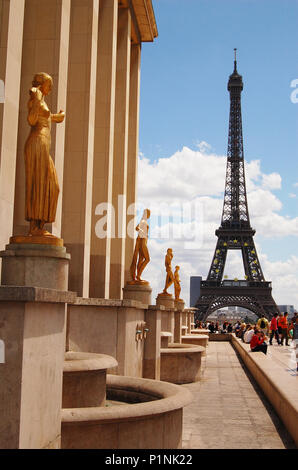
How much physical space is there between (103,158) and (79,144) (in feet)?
9.74

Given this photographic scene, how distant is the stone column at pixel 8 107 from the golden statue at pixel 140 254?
5.38 m

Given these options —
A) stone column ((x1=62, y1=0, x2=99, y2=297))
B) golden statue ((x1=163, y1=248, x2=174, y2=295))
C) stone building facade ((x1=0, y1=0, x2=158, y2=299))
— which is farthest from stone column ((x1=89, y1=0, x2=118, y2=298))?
golden statue ((x1=163, y1=248, x2=174, y2=295))

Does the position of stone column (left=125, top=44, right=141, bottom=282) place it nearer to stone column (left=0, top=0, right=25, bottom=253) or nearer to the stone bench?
the stone bench

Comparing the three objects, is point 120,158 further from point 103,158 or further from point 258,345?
point 258,345

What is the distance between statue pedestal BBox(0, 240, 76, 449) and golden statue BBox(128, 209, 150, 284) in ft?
34.4

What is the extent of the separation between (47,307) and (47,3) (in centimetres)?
1216

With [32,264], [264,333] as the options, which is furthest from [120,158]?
[32,264]

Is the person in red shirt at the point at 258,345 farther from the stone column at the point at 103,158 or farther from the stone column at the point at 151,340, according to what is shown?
the stone column at the point at 151,340

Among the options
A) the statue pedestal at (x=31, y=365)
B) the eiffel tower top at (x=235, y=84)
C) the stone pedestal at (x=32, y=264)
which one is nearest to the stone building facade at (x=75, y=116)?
the stone pedestal at (x=32, y=264)

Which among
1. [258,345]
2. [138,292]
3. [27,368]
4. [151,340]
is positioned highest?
[138,292]

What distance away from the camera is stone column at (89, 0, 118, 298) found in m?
19.8

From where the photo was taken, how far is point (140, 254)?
1634 centimetres

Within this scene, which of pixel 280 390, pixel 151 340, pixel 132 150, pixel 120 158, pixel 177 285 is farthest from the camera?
pixel 177 285

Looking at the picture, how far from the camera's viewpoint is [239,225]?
88.8 m
